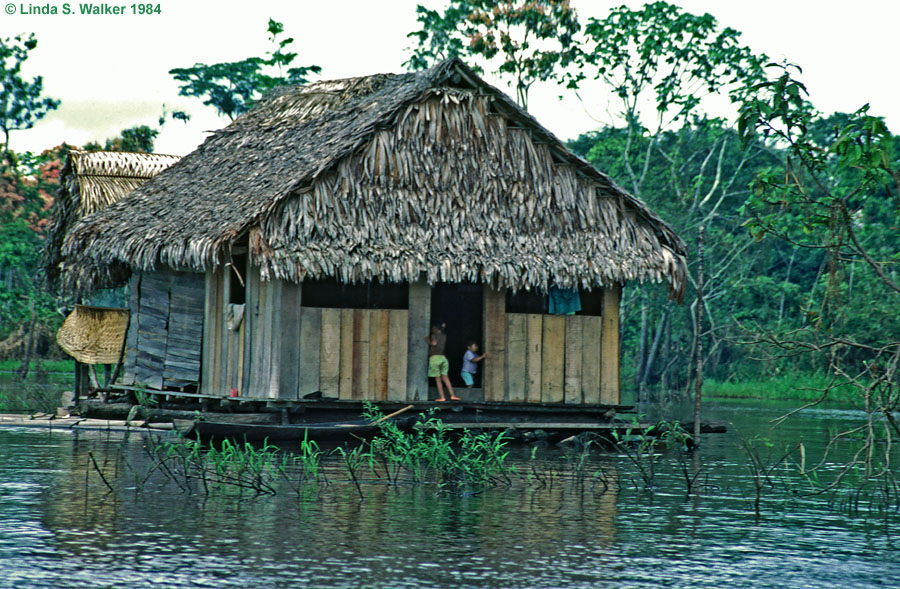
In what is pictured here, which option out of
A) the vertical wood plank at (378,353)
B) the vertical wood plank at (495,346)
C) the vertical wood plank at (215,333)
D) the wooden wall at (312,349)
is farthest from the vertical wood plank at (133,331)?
the vertical wood plank at (495,346)

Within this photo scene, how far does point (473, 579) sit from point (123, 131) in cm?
2746

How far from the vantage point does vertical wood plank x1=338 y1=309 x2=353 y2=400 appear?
49.4 feet

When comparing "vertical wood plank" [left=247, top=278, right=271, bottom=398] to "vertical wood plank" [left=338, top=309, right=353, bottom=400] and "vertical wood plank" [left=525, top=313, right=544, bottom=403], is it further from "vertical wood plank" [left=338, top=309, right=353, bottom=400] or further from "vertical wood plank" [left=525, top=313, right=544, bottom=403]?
"vertical wood plank" [left=525, top=313, right=544, bottom=403]

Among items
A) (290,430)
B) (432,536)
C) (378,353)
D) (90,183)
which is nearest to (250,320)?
(378,353)

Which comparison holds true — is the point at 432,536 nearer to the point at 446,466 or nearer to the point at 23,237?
the point at 446,466

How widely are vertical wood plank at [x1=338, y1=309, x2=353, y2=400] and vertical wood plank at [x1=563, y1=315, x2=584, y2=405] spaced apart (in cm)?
296

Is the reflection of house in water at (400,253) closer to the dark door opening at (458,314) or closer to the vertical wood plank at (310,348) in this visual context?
the vertical wood plank at (310,348)

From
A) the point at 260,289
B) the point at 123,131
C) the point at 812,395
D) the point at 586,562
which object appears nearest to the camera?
the point at 586,562

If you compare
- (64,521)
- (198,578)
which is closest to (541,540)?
(198,578)

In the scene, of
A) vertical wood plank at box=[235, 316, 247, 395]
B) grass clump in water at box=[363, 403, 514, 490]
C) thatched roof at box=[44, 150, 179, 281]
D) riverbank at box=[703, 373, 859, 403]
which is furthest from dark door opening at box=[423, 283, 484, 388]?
riverbank at box=[703, 373, 859, 403]

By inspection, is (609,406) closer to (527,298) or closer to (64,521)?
(527,298)

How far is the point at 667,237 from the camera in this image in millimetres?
16141

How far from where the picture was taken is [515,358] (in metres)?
15.8

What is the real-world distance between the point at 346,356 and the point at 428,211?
7.04 feet
